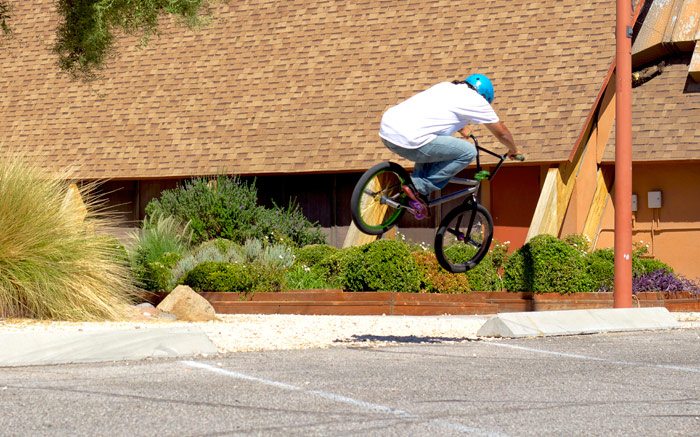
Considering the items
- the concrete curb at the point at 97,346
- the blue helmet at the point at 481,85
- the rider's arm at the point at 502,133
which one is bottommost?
the concrete curb at the point at 97,346

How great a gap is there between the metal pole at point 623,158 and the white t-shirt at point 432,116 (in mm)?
4960

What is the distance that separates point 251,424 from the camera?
6.65m

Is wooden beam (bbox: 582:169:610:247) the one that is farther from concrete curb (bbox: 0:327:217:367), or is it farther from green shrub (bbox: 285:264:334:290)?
concrete curb (bbox: 0:327:217:367)

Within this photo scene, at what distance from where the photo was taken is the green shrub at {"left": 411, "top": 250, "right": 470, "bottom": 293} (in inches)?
743

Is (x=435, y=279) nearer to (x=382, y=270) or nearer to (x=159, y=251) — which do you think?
(x=382, y=270)

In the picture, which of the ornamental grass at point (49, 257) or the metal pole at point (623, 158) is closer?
the ornamental grass at point (49, 257)

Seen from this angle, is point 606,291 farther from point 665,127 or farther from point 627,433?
point 627,433

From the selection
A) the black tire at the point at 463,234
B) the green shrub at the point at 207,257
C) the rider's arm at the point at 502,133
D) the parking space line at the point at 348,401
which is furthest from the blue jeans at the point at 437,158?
the green shrub at the point at 207,257

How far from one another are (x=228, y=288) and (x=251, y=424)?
447 inches

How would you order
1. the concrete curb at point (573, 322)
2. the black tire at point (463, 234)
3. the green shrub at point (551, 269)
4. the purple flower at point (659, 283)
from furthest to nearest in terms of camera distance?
the purple flower at point (659, 283) < the green shrub at point (551, 269) < the concrete curb at point (573, 322) < the black tire at point (463, 234)

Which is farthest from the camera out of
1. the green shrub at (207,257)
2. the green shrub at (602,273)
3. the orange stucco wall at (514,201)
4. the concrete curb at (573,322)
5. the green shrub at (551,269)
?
the orange stucco wall at (514,201)

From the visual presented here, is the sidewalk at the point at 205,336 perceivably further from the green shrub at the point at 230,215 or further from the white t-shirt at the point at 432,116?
the green shrub at the point at 230,215

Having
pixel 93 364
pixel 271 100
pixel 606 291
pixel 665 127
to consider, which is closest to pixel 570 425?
pixel 93 364

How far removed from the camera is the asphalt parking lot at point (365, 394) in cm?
666
